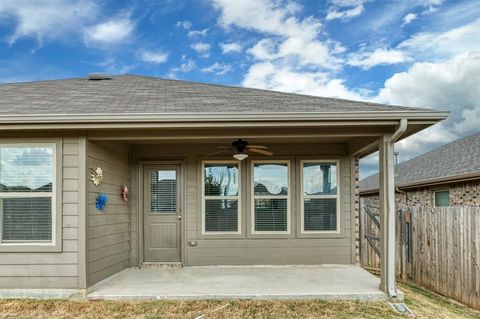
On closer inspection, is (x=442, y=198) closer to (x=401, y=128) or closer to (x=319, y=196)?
(x=319, y=196)

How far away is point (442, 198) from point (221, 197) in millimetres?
6522

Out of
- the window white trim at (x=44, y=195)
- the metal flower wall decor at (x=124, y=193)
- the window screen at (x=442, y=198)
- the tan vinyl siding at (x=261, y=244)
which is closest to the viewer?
the window white trim at (x=44, y=195)

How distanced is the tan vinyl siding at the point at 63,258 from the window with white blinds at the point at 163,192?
2.18m

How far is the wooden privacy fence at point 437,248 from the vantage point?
5.97 m

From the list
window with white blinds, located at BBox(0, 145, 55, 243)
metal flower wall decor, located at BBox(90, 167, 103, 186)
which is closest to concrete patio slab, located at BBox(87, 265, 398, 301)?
window with white blinds, located at BBox(0, 145, 55, 243)

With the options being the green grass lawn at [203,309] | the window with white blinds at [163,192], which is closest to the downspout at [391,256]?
the green grass lawn at [203,309]

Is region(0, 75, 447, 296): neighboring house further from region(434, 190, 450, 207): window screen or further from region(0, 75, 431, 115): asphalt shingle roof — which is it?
region(434, 190, 450, 207): window screen

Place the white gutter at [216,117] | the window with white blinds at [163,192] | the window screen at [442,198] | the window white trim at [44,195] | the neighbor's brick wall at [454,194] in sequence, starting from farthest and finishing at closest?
the window screen at [442,198] → the neighbor's brick wall at [454,194] → the window with white blinds at [163,192] → the window white trim at [44,195] → the white gutter at [216,117]

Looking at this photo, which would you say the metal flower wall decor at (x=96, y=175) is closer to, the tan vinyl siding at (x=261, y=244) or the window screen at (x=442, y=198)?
the tan vinyl siding at (x=261, y=244)

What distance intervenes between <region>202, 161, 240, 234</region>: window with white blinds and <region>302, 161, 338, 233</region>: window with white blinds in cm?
126

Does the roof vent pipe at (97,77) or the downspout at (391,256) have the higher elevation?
the roof vent pipe at (97,77)

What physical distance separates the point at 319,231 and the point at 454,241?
2.20 meters

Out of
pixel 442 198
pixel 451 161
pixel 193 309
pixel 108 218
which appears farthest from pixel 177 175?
pixel 451 161

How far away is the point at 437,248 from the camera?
682 cm
